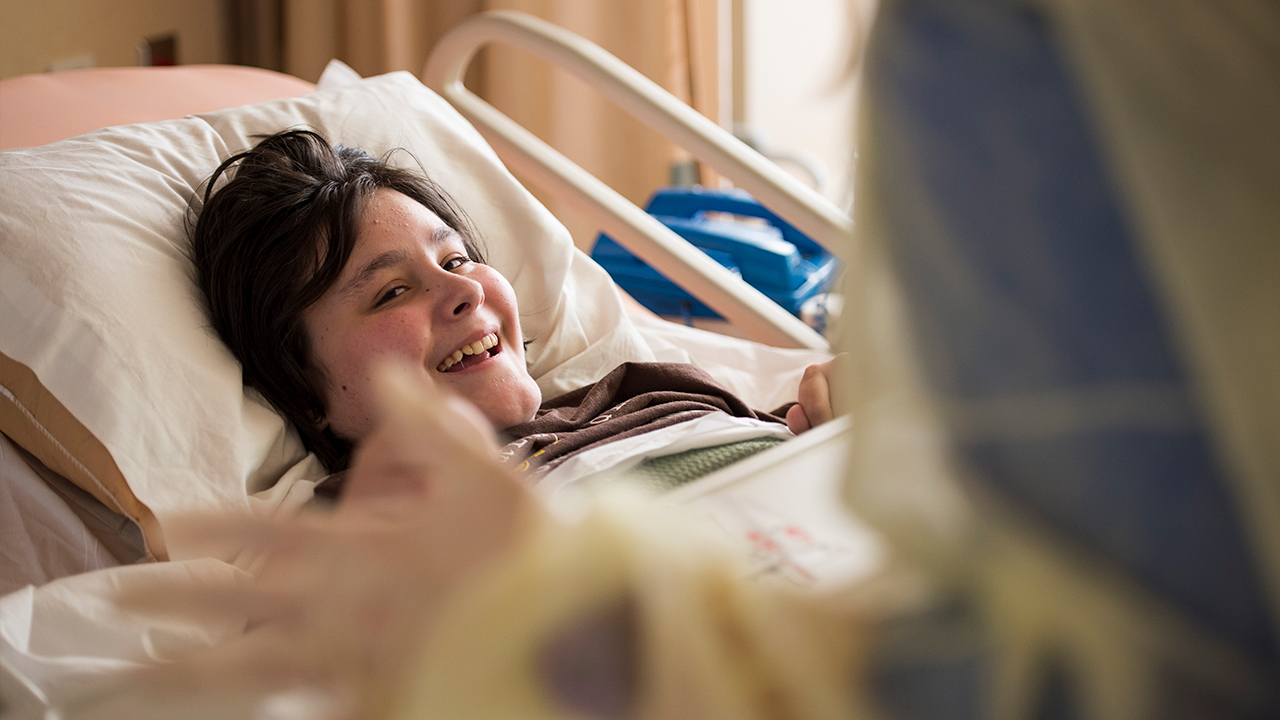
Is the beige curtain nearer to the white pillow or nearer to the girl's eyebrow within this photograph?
the white pillow

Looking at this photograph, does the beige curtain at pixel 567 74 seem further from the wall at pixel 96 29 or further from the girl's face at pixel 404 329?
the girl's face at pixel 404 329

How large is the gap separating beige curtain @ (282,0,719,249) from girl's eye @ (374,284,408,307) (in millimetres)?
1616

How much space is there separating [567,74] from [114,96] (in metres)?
1.39

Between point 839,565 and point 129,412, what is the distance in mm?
765

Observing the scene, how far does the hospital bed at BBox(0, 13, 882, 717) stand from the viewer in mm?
677

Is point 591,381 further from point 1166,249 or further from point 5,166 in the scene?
point 1166,249

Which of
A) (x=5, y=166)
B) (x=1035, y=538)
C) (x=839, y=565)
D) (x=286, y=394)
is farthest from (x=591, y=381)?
(x=1035, y=538)

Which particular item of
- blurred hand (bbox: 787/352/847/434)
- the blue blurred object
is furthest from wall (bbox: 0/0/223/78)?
blurred hand (bbox: 787/352/847/434)

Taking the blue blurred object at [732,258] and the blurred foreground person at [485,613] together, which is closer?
the blurred foreground person at [485,613]

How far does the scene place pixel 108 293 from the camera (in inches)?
37.3

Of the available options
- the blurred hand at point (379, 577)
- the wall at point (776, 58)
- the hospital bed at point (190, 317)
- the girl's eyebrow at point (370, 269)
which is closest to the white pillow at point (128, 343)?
the hospital bed at point (190, 317)

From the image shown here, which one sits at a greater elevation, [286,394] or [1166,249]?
[1166,249]

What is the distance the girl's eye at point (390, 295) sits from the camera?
100cm

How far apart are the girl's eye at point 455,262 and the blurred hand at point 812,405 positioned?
415mm
